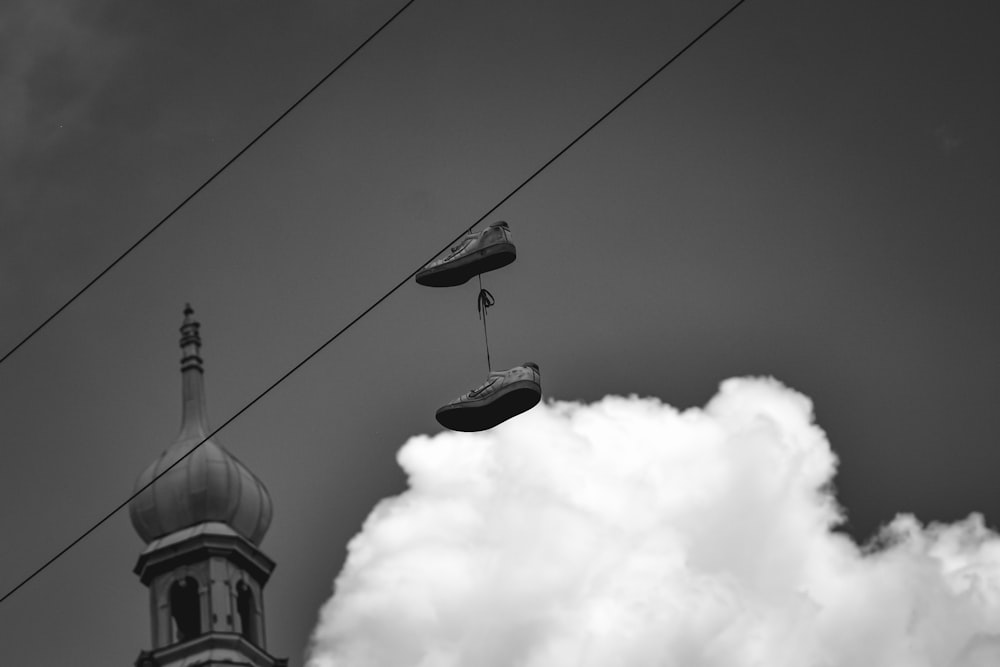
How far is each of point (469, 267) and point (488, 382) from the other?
3.17 ft

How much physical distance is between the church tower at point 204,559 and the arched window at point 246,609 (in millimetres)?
19

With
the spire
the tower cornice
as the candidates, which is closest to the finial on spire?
the spire

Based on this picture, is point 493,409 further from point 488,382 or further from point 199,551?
point 199,551

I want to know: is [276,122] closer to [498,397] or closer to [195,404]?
[498,397]

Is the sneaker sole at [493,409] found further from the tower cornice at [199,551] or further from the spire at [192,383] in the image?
the spire at [192,383]

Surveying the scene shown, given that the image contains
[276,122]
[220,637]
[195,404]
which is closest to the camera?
[276,122]

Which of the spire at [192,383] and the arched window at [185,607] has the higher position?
the spire at [192,383]

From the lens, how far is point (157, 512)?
143 feet

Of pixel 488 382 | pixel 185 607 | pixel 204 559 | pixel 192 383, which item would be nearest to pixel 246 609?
pixel 185 607

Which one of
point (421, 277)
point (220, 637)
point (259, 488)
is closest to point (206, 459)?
point (259, 488)

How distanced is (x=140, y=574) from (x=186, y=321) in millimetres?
7354

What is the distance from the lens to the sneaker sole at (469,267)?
18.5 m

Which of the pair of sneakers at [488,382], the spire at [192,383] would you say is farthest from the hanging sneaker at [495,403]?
the spire at [192,383]

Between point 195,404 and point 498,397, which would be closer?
point 498,397
